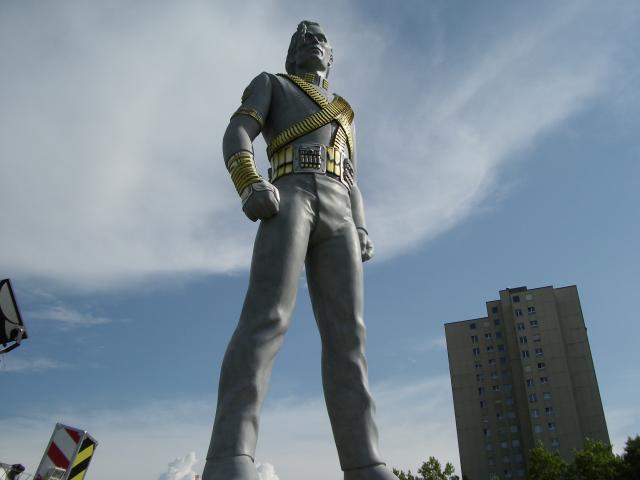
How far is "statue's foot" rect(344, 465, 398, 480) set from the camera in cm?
425

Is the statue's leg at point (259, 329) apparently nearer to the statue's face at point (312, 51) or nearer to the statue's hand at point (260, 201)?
the statue's hand at point (260, 201)

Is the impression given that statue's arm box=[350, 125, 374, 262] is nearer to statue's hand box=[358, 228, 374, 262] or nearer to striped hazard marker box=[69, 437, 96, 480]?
statue's hand box=[358, 228, 374, 262]

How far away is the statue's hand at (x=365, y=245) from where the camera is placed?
224 inches

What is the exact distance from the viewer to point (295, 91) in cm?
556

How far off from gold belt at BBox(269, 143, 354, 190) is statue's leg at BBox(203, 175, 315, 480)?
0.50ft

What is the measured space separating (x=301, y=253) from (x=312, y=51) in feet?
7.66

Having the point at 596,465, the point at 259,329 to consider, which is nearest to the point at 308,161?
the point at 259,329

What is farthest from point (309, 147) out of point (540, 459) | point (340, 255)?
point (540, 459)

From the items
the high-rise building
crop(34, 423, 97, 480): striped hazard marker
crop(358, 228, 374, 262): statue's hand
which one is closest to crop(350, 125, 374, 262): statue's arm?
crop(358, 228, 374, 262): statue's hand

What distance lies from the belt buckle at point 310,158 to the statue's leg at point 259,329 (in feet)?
0.54

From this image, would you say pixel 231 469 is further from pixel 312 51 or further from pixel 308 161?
pixel 312 51

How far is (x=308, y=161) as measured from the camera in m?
5.17

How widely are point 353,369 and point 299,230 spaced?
1183 mm

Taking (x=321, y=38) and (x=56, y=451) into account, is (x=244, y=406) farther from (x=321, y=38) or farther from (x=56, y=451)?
(x=321, y=38)
